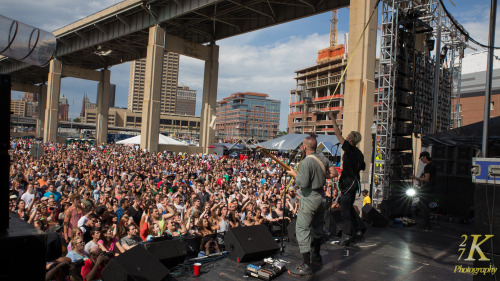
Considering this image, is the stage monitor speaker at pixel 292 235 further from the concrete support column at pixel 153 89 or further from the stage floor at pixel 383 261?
the concrete support column at pixel 153 89

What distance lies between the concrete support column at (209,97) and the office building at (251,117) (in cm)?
12403

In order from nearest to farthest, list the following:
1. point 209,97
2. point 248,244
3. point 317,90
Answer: point 248,244 < point 209,97 < point 317,90

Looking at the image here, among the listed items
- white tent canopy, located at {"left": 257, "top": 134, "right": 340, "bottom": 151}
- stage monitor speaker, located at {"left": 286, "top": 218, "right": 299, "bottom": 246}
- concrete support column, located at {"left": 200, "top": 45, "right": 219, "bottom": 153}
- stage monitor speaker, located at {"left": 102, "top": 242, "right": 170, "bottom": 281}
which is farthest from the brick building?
stage monitor speaker, located at {"left": 102, "top": 242, "right": 170, "bottom": 281}

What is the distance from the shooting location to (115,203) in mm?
8883

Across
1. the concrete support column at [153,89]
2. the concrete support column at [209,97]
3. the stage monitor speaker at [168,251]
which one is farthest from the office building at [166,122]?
the stage monitor speaker at [168,251]

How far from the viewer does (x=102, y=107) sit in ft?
168

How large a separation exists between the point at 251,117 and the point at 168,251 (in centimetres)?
16268

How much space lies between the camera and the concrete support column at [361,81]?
17391 millimetres

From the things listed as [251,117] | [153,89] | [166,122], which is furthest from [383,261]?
[251,117]

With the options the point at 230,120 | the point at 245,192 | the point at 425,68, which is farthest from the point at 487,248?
the point at 230,120

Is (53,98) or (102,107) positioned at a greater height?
(53,98)

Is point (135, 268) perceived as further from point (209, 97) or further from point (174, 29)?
point (174, 29)

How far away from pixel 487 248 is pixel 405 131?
25.9 ft

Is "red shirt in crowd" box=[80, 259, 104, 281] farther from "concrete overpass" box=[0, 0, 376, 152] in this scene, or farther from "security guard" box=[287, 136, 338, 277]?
"concrete overpass" box=[0, 0, 376, 152]
